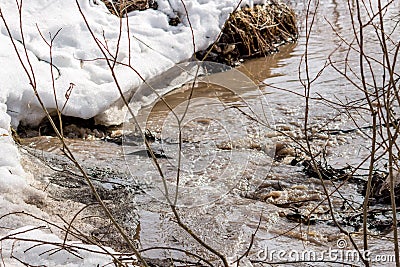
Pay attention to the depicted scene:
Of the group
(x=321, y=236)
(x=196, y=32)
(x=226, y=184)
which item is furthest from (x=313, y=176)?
(x=196, y=32)

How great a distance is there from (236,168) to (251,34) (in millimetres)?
3680

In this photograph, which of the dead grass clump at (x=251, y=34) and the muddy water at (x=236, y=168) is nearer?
the muddy water at (x=236, y=168)

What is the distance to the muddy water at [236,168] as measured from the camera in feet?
10.4

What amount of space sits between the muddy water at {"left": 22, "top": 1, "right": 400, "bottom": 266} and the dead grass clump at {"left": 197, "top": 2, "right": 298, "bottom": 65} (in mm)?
754

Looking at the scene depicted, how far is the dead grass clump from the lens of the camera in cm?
726

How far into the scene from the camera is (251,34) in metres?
7.52

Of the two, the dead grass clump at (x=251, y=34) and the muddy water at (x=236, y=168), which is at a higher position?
the dead grass clump at (x=251, y=34)

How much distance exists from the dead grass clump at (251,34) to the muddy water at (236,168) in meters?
0.75

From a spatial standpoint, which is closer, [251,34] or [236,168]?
[236,168]

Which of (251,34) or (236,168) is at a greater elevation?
(251,34)

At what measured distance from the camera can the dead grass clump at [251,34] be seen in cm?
726

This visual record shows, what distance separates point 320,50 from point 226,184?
13.3ft

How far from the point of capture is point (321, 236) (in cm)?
314

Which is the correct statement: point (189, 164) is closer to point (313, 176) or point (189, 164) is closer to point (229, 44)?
point (313, 176)
